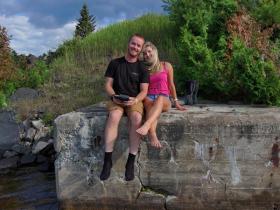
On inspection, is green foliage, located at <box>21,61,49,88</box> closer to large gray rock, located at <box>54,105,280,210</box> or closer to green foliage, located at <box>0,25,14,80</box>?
green foliage, located at <box>0,25,14,80</box>

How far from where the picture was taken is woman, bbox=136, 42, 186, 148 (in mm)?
5660

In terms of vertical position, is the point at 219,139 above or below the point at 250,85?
below

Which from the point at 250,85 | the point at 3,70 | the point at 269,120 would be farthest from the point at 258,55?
the point at 3,70

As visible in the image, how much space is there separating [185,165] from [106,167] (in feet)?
3.09

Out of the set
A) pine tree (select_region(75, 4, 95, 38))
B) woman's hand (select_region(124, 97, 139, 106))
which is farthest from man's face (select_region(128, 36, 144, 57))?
pine tree (select_region(75, 4, 95, 38))

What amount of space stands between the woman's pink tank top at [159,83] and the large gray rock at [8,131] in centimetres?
446

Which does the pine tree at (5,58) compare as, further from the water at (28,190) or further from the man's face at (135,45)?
the man's face at (135,45)

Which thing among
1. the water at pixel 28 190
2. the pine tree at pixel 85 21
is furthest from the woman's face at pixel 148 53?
the pine tree at pixel 85 21

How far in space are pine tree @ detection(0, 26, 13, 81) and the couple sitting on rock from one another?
8080 millimetres

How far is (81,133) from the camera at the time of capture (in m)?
6.02

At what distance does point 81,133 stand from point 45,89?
22.7ft

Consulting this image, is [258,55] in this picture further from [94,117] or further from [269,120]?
[94,117]

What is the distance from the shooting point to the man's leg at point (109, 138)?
18.6 feet

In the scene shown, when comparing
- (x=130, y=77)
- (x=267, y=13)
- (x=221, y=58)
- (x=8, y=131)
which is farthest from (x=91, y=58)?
(x=130, y=77)
